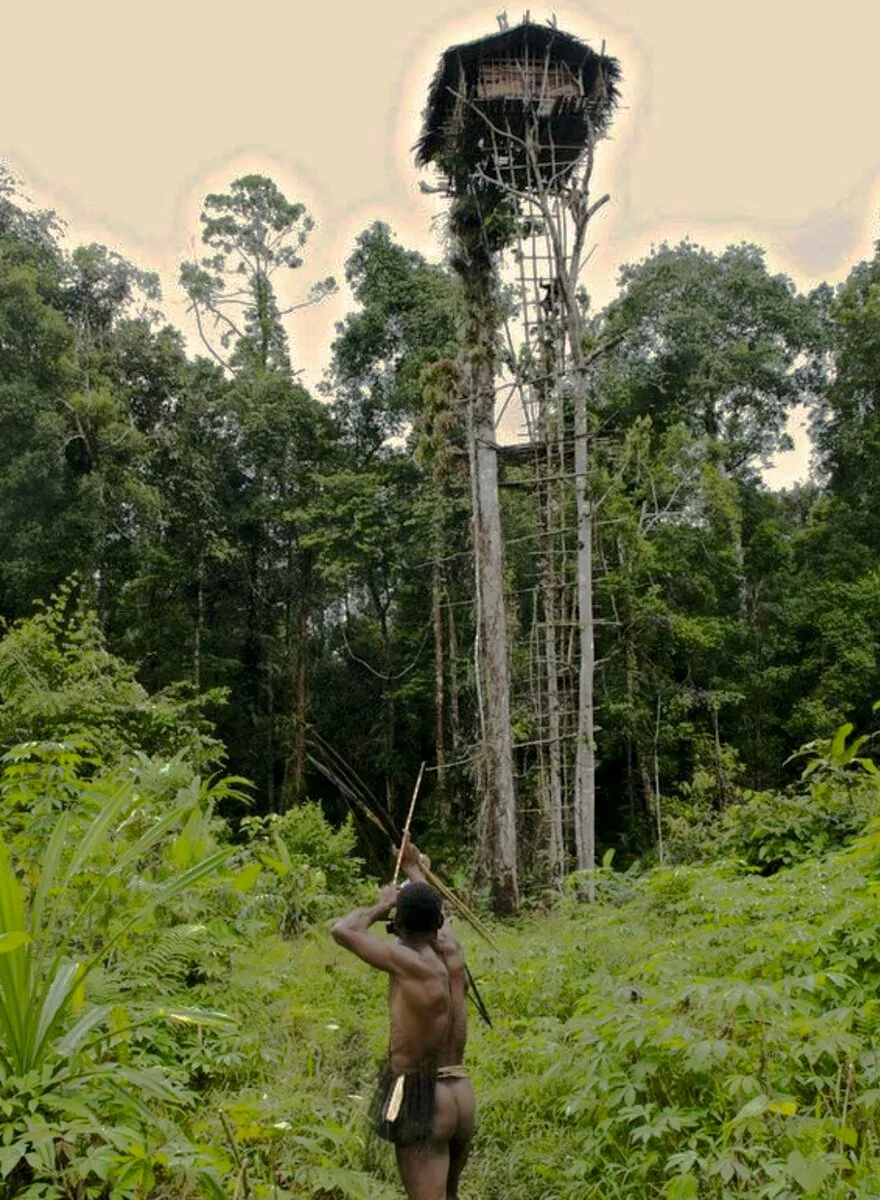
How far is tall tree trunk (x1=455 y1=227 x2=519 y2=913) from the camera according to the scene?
46.1ft

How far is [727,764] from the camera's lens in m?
19.4

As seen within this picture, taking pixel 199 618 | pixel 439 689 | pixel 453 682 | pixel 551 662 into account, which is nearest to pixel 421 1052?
pixel 551 662

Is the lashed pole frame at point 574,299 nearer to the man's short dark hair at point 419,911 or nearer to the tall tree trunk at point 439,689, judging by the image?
the tall tree trunk at point 439,689

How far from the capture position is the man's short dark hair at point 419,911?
11.2 ft

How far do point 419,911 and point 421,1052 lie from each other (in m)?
0.45

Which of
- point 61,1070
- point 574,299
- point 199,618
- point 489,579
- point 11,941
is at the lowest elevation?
point 61,1070

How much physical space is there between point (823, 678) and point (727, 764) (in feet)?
8.22

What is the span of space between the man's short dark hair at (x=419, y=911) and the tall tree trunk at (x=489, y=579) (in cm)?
1079

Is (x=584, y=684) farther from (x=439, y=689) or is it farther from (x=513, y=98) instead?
(x=513, y=98)

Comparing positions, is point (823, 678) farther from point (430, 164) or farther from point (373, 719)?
point (430, 164)

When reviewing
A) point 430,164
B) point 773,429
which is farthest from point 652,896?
point 773,429

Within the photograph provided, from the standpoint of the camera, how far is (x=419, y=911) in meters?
3.41

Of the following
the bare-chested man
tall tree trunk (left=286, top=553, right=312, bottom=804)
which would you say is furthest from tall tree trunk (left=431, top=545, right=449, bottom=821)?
the bare-chested man

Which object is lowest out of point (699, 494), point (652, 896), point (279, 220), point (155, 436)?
point (652, 896)
